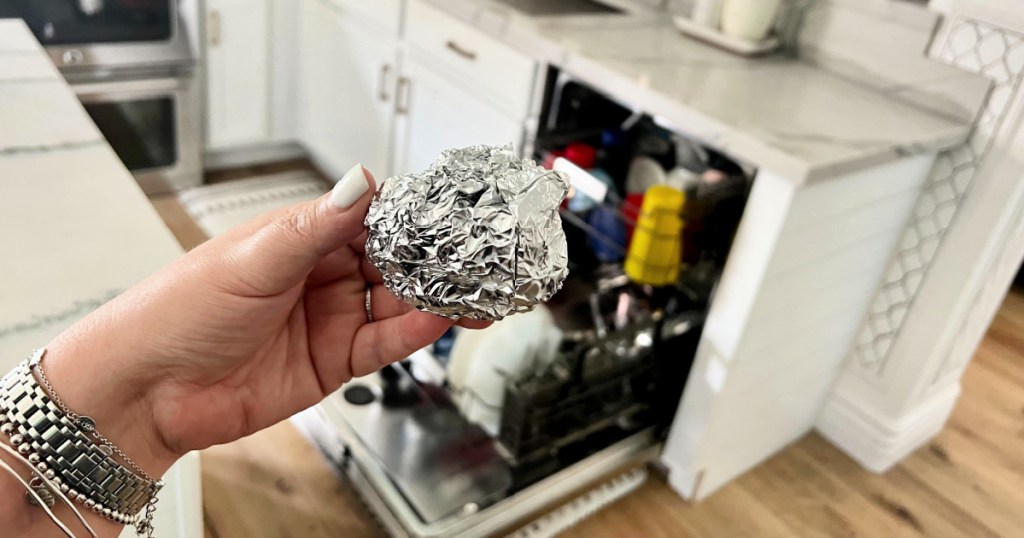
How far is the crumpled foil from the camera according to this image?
63cm

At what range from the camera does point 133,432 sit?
27.1 inches

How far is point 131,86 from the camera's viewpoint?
2254mm

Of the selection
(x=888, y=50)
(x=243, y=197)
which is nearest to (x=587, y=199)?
(x=888, y=50)

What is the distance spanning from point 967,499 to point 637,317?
0.91m

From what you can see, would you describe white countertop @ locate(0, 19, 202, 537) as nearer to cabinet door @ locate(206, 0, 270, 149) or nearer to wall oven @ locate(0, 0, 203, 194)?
wall oven @ locate(0, 0, 203, 194)

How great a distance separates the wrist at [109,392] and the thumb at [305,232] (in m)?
0.13

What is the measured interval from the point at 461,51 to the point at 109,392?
1.37 m

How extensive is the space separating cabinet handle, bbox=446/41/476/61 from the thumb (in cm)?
121

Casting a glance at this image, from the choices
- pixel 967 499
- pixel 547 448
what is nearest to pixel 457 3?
pixel 547 448

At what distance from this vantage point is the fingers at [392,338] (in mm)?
811

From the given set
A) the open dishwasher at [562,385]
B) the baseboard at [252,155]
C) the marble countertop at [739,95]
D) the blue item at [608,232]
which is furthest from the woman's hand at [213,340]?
the baseboard at [252,155]

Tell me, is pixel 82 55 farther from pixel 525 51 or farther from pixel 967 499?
pixel 967 499

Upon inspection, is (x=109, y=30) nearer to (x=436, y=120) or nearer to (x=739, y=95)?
(x=436, y=120)

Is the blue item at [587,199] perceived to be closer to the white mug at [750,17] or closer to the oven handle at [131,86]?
the white mug at [750,17]
